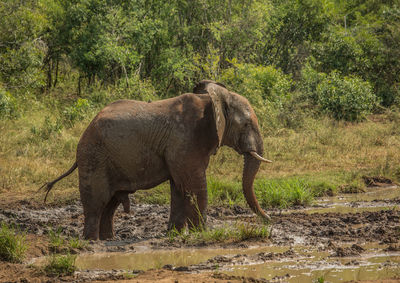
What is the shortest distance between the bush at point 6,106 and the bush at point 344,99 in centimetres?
957

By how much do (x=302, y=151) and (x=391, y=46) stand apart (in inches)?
404

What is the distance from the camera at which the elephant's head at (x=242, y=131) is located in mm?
8516

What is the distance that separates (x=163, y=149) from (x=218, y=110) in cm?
91

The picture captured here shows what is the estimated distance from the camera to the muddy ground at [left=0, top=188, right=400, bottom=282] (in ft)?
20.1

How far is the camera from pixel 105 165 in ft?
27.4

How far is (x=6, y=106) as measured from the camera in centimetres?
1736

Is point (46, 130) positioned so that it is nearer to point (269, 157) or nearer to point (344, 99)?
point (269, 157)

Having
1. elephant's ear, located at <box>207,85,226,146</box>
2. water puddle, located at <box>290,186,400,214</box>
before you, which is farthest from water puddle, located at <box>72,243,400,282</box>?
water puddle, located at <box>290,186,400,214</box>

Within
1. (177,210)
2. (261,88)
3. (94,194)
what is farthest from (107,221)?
(261,88)

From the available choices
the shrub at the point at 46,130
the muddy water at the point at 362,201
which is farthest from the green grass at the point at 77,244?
the shrub at the point at 46,130

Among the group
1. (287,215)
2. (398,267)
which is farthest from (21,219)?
(398,267)

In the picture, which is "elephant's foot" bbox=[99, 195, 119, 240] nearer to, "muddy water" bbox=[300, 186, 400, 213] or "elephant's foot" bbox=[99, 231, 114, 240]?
"elephant's foot" bbox=[99, 231, 114, 240]

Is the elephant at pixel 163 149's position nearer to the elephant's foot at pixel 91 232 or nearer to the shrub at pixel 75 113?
the elephant's foot at pixel 91 232

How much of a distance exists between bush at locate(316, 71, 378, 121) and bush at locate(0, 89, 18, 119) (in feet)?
31.4
